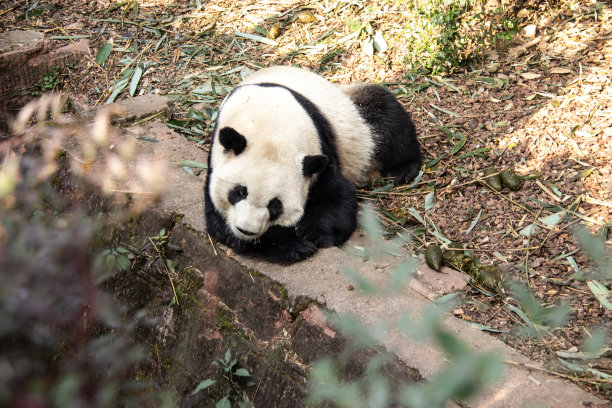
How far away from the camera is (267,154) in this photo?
12.1 ft

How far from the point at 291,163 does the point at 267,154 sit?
0.18 metres

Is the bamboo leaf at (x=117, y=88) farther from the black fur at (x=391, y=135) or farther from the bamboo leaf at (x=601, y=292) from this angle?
the bamboo leaf at (x=601, y=292)

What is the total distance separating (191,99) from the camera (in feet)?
19.6

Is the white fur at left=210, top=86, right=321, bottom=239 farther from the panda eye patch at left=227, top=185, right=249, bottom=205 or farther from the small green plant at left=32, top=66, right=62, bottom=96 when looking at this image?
the small green plant at left=32, top=66, right=62, bottom=96

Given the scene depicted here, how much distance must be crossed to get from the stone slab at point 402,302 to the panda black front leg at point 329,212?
10cm

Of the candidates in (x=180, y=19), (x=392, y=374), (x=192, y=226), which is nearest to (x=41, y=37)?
(x=180, y=19)

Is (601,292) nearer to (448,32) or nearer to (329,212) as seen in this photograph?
(329,212)

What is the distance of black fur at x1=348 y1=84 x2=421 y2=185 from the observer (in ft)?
16.2

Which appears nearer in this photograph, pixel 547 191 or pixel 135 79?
pixel 547 191

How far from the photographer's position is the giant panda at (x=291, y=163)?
3.63 m

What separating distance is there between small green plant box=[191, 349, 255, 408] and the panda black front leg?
3.31 ft

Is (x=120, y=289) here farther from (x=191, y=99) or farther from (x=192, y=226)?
(x=191, y=99)

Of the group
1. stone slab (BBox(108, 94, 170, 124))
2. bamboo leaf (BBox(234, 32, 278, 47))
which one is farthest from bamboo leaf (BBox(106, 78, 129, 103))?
bamboo leaf (BBox(234, 32, 278, 47))

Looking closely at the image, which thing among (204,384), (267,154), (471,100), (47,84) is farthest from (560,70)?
(47,84)
